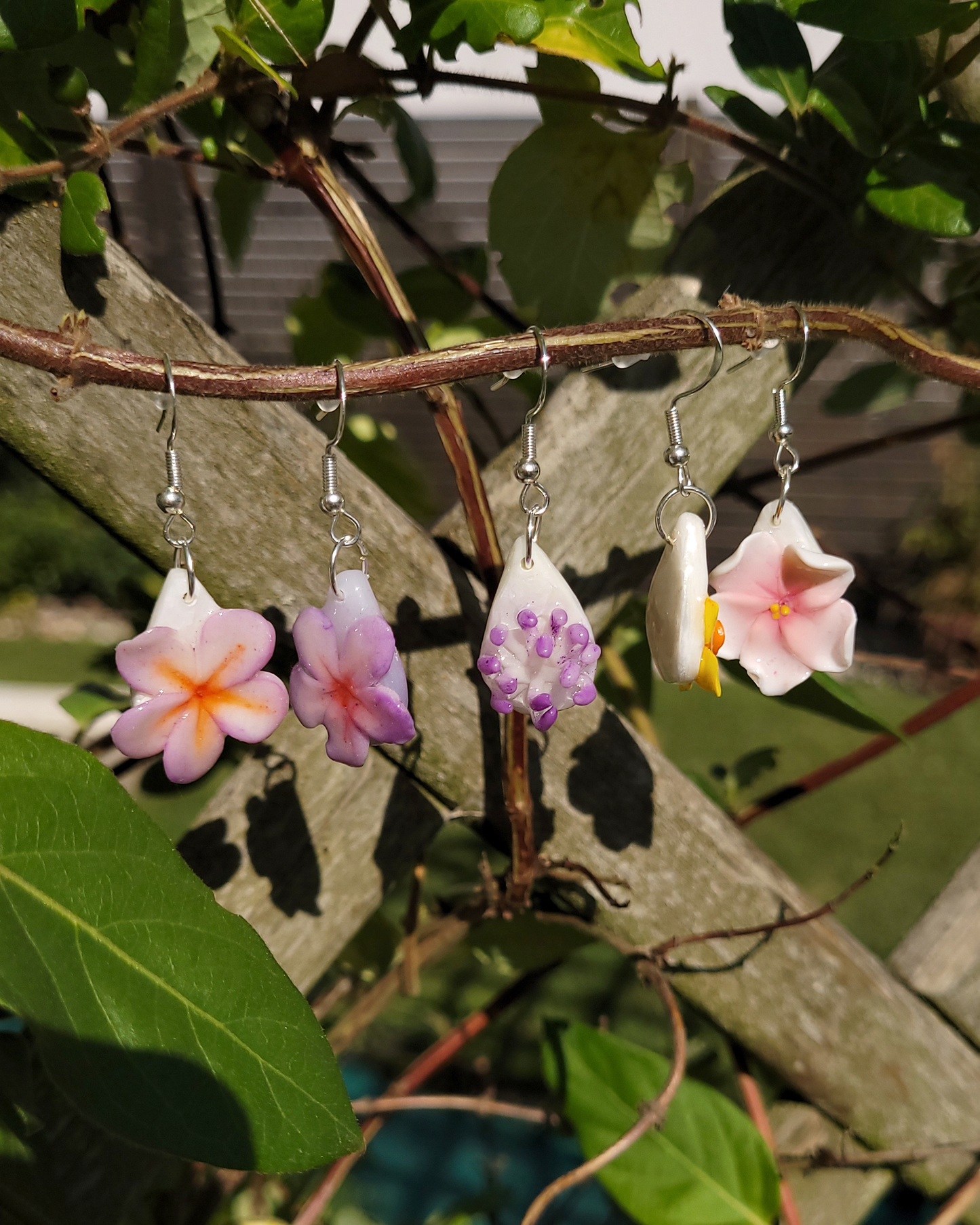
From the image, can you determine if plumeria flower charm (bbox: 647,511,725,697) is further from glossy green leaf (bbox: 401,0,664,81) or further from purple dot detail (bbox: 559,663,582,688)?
glossy green leaf (bbox: 401,0,664,81)

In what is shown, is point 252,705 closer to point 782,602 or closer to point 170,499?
point 170,499

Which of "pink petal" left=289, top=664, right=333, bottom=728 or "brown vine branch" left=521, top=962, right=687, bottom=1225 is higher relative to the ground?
"pink petal" left=289, top=664, right=333, bottom=728

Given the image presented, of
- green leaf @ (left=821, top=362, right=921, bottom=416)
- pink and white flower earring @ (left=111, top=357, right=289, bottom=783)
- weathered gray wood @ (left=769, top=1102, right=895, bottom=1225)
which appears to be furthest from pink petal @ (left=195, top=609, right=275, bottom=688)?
green leaf @ (left=821, top=362, right=921, bottom=416)

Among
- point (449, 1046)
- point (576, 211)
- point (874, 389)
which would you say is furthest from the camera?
point (874, 389)

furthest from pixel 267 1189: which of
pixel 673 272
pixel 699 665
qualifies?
pixel 673 272

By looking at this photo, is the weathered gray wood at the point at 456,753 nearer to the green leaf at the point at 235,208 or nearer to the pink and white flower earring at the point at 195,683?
the pink and white flower earring at the point at 195,683

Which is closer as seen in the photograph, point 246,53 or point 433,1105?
point 246,53

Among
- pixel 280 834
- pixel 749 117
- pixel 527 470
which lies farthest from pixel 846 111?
pixel 280 834
